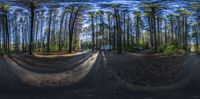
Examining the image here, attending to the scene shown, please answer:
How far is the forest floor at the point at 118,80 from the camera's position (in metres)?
10.4

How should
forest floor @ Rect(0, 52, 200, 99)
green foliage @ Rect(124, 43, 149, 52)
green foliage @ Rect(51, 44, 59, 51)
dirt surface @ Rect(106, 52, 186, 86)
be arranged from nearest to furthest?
1. forest floor @ Rect(0, 52, 200, 99)
2. dirt surface @ Rect(106, 52, 186, 86)
3. green foliage @ Rect(124, 43, 149, 52)
4. green foliage @ Rect(51, 44, 59, 51)

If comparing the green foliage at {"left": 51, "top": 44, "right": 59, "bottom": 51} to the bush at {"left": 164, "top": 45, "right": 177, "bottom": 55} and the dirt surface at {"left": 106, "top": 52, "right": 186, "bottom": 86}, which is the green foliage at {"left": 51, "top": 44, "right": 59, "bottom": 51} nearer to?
the dirt surface at {"left": 106, "top": 52, "right": 186, "bottom": 86}

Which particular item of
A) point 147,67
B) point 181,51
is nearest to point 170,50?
point 181,51

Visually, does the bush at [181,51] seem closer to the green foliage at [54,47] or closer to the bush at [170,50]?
the bush at [170,50]

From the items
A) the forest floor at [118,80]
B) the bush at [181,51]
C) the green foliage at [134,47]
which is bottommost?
the forest floor at [118,80]

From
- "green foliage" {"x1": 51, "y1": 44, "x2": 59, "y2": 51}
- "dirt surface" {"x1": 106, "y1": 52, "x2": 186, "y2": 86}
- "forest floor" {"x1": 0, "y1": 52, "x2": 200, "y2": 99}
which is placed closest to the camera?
"forest floor" {"x1": 0, "y1": 52, "x2": 200, "y2": 99}

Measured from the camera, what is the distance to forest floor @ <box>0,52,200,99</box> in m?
10.4

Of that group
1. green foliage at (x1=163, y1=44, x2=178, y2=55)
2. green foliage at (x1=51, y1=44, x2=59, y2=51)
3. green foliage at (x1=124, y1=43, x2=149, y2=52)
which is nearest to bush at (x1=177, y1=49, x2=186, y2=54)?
green foliage at (x1=163, y1=44, x2=178, y2=55)

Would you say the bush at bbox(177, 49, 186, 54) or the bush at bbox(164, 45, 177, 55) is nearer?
the bush at bbox(164, 45, 177, 55)

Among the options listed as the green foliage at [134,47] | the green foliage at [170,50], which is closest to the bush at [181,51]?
the green foliage at [170,50]

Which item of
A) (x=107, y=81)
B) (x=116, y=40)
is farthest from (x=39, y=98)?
(x=116, y=40)

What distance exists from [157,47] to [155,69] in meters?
0.83

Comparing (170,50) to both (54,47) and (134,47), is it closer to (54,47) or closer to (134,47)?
(134,47)

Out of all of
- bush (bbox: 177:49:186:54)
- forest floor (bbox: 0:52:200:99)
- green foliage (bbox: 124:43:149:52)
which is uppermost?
green foliage (bbox: 124:43:149:52)
